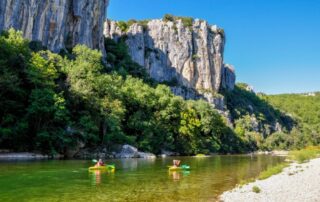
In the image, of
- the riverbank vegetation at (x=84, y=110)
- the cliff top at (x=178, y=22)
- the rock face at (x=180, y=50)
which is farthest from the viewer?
the cliff top at (x=178, y=22)

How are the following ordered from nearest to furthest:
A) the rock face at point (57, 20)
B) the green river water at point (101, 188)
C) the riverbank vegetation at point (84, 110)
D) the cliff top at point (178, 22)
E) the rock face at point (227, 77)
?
the green river water at point (101, 188)
the riverbank vegetation at point (84, 110)
the rock face at point (57, 20)
the cliff top at point (178, 22)
the rock face at point (227, 77)

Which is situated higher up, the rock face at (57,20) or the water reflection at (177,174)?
the rock face at (57,20)

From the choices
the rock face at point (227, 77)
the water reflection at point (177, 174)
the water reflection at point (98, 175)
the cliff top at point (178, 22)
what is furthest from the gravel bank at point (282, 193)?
the rock face at point (227, 77)

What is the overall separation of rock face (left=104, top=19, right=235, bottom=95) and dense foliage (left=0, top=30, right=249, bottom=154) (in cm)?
5053

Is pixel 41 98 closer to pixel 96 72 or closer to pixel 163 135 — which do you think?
pixel 96 72

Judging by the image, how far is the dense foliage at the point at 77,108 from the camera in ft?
168

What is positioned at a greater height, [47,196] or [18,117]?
[18,117]

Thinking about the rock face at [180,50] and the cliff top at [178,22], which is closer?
the rock face at [180,50]

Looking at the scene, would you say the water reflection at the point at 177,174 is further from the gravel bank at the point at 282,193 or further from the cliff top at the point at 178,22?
the cliff top at the point at 178,22

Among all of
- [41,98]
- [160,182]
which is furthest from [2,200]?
[41,98]

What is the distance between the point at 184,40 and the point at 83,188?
424 feet

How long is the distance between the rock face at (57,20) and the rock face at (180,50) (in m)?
37.3

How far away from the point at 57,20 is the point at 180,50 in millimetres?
73868

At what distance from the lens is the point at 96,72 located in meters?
67.5
